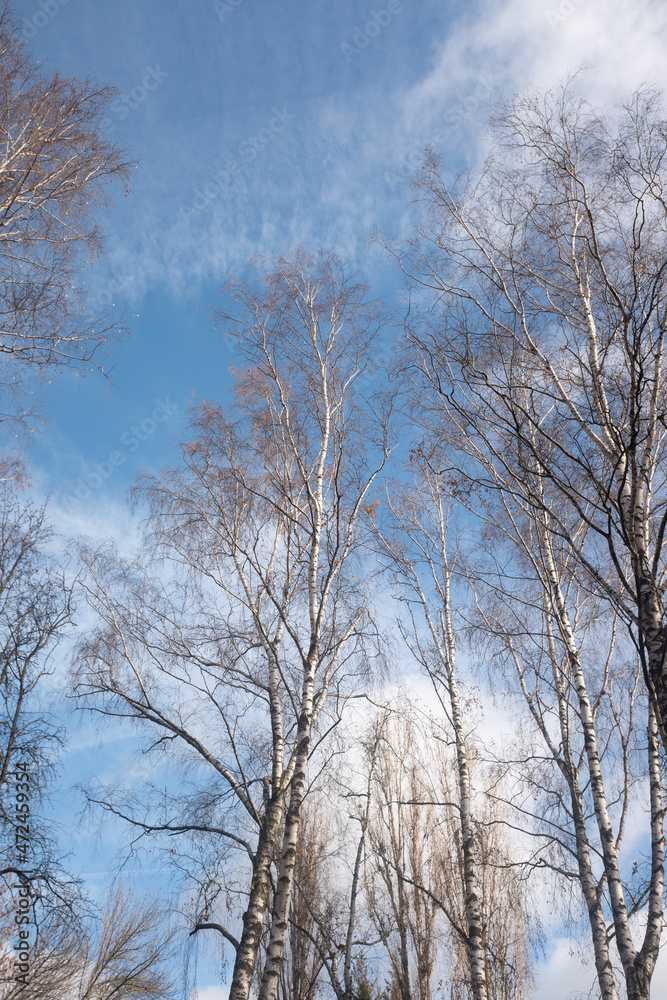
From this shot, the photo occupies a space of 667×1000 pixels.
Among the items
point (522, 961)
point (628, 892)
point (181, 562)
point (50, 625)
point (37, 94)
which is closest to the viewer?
point (628, 892)

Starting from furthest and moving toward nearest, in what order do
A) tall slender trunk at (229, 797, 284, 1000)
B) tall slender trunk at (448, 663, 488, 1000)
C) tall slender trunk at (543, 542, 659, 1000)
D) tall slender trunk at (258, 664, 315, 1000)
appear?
tall slender trunk at (448, 663, 488, 1000), tall slender trunk at (229, 797, 284, 1000), tall slender trunk at (258, 664, 315, 1000), tall slender trunk at (543, 542, 659, 1000)

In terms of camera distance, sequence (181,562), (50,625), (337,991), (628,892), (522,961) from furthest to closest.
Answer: (522,961), (337,991), (50,625), (181,562), (628,892)

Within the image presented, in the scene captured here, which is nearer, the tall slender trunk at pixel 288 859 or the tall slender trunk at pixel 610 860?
the tall slender trunk at pixel 610 860

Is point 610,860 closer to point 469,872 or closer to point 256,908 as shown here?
point 469,872

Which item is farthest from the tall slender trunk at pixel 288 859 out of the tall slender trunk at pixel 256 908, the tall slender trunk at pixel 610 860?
the tall slender trunk at pixel 610 860

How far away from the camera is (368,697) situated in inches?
303

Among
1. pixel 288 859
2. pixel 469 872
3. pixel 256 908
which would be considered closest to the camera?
pixel 288 859

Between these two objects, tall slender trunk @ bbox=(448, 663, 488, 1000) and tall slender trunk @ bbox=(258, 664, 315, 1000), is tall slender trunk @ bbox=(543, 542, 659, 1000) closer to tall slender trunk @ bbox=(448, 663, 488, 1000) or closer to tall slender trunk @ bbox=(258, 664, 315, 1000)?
tall slender trunk @ bbox=(448, 663, 488, 1000)

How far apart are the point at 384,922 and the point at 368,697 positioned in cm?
859

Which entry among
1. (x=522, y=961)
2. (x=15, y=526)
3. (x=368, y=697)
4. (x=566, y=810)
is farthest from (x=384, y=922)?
(x=15, y=526)

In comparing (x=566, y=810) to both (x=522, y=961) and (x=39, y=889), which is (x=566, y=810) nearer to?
(x=39, y=889)

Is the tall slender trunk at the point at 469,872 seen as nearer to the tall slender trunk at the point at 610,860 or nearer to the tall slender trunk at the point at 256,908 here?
the tall slender trunk at the point at 610,860

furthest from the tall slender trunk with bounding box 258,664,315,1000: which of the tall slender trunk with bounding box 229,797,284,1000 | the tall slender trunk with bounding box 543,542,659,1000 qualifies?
the tall slender trunk with bounding box 543,542,659,1000

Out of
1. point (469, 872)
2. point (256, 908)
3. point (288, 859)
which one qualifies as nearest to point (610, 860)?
point (469, 872)
